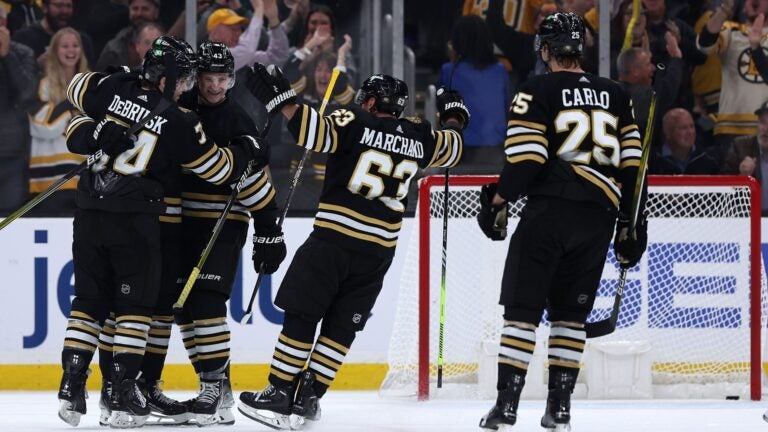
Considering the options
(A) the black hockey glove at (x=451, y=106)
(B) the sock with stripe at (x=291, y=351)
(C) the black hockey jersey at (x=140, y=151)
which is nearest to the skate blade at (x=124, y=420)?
(B) the sock with stripe at (x=291, y=351)

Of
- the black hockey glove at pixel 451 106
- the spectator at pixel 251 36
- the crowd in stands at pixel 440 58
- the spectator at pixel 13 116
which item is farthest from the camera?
the spectator at pixel 251 36

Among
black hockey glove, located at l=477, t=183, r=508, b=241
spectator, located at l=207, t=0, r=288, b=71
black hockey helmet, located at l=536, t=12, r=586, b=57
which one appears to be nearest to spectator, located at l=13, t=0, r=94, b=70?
spectator, located at l=207, t=0, r=288, b=71

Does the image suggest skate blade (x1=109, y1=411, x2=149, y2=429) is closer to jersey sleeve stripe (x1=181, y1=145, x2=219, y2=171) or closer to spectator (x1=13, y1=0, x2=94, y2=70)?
jersey sleeve stripe (x1=181, y1=145, x2=219, y2=171)

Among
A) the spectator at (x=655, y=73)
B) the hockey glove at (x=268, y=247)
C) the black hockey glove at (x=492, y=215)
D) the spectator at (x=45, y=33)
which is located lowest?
the hockey glove at (x=268, y=247)

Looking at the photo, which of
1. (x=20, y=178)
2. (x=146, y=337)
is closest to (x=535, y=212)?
(x=146, y=337)

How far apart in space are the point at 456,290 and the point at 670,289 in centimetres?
97

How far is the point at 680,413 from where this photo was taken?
17.2 ft

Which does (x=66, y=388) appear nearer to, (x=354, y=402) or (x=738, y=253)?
(x=354, y=402)

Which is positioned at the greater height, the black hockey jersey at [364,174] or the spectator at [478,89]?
the spectator at [478,89]

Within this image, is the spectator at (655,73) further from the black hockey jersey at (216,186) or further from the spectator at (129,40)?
the black hockey jersey at (216,186)

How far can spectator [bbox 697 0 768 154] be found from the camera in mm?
6926

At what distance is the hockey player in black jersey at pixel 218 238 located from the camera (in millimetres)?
4562

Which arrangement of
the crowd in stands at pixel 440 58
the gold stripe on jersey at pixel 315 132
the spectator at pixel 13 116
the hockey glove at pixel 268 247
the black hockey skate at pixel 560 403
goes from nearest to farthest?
1. the black hockey skate at pixel 560 403
2. the gold stripe on jersey at pixel 315 132
3. the hockey glove at pixel 268 247
4. the spectator at pixel 13 116
5. the crowd in stands at pixel 440 58

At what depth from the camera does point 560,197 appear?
13.6 ft
